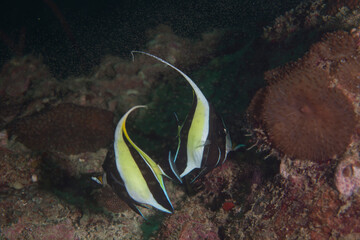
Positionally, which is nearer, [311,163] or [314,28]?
[311,163]

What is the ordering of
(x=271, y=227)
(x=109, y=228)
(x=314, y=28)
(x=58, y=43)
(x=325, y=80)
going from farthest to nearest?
(x=58, y=43) → (x=109, y=228) → (x=314, y=28) → (x=271, y=227) → (x=325, y=80)

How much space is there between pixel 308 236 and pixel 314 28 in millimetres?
2417

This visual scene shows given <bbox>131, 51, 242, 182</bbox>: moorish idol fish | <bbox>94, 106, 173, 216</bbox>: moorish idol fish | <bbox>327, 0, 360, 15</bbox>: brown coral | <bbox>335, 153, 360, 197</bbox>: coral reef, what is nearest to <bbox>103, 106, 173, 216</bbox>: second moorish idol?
<bbox>94, 106, 173, 216</bbox>: moorish idol fish

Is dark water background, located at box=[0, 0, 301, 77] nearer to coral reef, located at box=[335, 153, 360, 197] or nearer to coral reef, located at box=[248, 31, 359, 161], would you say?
coral reef, located at box=[248, 31, 359, 161]

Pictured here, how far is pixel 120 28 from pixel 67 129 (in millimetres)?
3819

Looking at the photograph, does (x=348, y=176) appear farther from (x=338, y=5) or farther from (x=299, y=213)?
(x=338, y=5)

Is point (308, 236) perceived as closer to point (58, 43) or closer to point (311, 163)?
point (311, 163)

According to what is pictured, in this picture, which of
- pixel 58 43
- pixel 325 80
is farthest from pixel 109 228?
pixel 58 43

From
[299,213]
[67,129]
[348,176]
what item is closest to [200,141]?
[299,213]

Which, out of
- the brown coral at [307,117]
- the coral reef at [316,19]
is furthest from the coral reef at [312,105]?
the coral reef at [316,19]

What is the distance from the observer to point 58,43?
21.9 ft

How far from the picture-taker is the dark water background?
5598 millimetres

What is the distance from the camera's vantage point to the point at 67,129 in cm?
450

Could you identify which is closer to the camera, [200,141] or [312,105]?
[312,105]
